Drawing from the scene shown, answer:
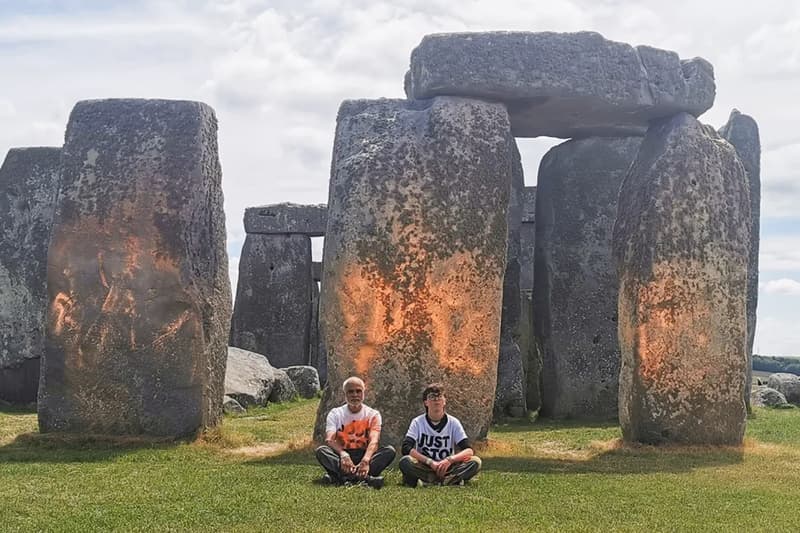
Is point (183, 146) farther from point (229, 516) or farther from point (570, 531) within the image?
point (570, 531)

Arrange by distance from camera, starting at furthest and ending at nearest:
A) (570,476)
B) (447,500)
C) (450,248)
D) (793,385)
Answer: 1. (793,385)
2. (450,248)
3. (570,476)
4. (447,500)

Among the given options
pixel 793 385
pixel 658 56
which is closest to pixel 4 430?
pixel 658 56

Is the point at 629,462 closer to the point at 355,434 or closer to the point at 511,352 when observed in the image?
the point at 355,434

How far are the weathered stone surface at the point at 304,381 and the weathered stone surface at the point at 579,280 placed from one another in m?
4.48

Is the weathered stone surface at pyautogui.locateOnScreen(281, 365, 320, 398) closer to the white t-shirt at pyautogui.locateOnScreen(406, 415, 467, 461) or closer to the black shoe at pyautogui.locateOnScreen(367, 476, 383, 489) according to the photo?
the white t-shirt at pyautogui.locateOnScreen(406, 415, 467, 461)

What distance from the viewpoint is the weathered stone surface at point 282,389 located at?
15.0 metres

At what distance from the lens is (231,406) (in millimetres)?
12758

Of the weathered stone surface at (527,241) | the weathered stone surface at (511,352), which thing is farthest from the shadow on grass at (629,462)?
the weathered stone surface at (527,241)

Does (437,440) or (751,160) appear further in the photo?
(751,160)

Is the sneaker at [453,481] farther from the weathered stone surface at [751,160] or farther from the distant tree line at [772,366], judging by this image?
the distant tree line at [772,366]

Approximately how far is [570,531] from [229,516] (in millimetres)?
1857

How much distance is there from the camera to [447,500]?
6125 millimetres

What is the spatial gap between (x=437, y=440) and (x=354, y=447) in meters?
0.56

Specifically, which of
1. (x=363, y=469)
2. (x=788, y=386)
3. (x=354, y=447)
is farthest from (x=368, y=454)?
(x=788, y=386)
